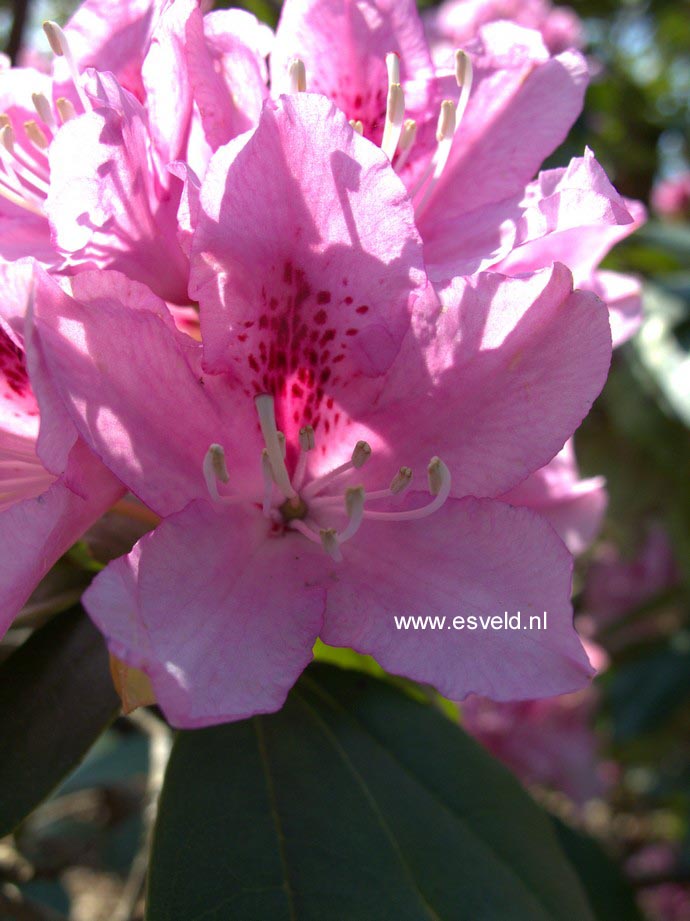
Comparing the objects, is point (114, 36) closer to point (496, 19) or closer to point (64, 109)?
point (64, 109)

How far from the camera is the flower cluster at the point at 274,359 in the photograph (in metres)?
0.70

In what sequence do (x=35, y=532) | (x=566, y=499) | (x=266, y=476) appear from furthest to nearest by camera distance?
(x=566, y=499) → (x=266, y=476) → (x=35, y=532)

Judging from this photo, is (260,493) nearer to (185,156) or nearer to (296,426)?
(296,426)

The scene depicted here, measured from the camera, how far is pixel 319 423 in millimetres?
866

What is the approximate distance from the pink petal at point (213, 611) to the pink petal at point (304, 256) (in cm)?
13

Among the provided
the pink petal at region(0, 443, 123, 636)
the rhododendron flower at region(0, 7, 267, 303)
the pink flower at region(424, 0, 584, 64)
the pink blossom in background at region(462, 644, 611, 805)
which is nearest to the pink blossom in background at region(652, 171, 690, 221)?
the pink flower at region(424, 0, 584, 64)

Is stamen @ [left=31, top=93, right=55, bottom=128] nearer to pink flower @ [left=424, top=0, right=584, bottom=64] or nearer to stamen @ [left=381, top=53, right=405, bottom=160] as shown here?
stamen @ [left=381, top=53, right=405, bottom=160]

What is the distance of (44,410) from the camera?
67 centimetres

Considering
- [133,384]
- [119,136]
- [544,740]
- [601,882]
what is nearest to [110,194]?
[119,136]

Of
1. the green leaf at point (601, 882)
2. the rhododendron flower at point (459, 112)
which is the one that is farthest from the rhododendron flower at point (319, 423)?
the green leaf at point (601, 882)

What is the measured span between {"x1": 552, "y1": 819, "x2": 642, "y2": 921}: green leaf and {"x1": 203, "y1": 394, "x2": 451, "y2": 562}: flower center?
830mm

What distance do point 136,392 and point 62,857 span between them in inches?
52.5

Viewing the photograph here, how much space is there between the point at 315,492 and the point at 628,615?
6.84 feet

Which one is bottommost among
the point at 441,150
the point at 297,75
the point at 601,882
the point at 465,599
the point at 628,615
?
the point at 628,615
